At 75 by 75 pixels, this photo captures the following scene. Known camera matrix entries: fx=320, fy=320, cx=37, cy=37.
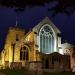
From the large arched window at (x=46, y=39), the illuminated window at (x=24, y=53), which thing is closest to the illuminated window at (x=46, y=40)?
the large arched window at (x=46, y=39)

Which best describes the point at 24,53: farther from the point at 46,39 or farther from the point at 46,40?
the point at 46,39

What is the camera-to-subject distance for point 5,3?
42.6ft

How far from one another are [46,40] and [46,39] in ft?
0.67

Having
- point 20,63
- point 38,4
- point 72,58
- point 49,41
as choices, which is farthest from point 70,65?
point 38,4

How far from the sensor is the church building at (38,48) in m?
55.0

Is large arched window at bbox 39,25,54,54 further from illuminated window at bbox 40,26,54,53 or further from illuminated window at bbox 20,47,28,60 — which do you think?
illuminated window at bbox 20,47,28,60

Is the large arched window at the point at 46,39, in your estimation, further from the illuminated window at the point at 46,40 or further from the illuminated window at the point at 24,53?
the illuminated window at the point at 24,53

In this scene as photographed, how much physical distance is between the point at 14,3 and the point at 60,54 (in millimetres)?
43471

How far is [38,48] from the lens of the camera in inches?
2245

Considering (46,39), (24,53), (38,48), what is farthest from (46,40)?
(24,53)

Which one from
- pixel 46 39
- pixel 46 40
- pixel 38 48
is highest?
pixel 46 39

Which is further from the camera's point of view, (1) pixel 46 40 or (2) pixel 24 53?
(1) pixel 46 40

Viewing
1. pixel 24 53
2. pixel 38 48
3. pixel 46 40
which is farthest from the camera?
pixel 46 40

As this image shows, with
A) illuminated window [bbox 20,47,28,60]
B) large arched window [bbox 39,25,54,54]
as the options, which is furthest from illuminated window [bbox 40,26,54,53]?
illuminated window [bbox 20,47,28,60]
